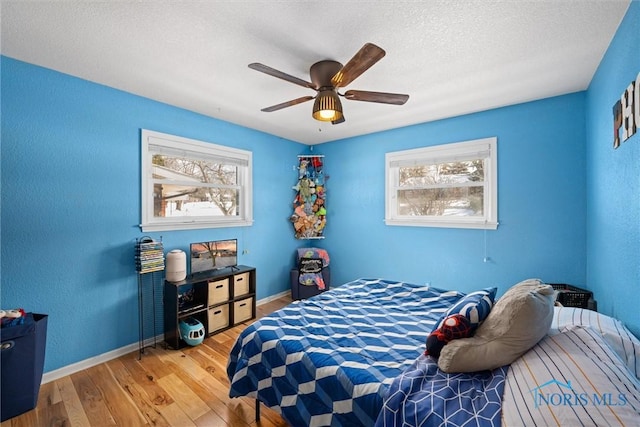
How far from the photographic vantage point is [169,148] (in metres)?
2.95

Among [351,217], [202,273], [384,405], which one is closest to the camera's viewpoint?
[384,405]

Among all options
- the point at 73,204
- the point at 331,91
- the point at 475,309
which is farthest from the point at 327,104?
the point at 73,204

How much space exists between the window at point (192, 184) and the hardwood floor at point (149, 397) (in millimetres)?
1286

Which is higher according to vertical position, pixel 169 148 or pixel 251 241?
pixel 169 148

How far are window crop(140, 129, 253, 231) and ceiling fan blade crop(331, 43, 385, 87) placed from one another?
1.95 m

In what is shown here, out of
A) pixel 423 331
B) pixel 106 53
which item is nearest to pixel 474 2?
pixel 423 331

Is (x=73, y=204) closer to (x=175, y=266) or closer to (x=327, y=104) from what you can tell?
(x=175, y=266)

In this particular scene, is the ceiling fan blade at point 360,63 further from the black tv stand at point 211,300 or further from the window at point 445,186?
the black tv stand at point 211,300

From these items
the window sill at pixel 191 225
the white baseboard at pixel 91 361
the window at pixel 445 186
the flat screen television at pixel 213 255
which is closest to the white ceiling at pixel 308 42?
the window at pixel 445 186

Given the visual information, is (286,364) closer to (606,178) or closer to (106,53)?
(106,53)

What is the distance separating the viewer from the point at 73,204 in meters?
2.32

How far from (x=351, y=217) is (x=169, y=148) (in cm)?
262

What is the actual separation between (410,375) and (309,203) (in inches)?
135

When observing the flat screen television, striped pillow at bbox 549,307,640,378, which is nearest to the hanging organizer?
the flat screen television
